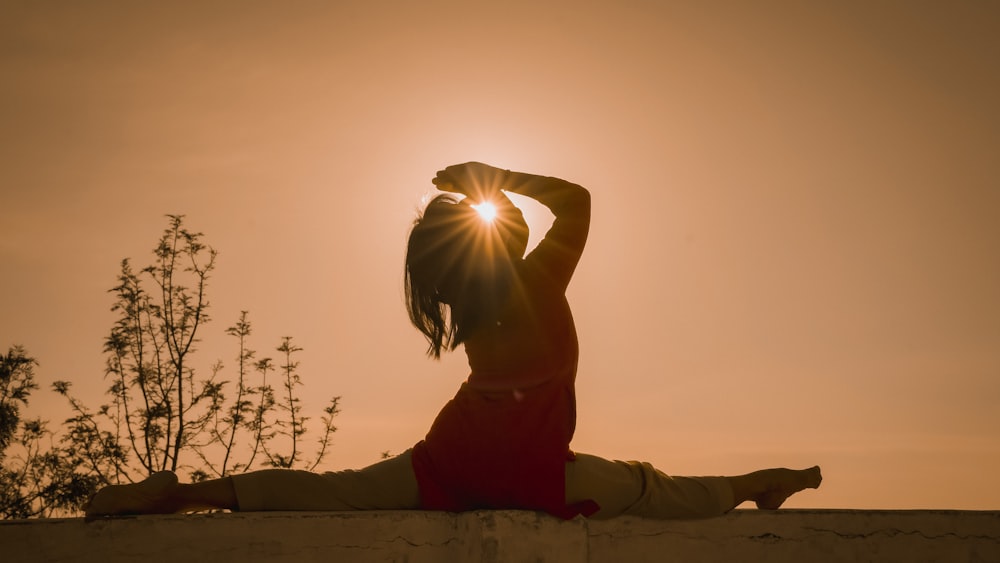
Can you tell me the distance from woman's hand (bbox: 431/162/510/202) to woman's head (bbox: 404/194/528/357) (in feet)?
0.22

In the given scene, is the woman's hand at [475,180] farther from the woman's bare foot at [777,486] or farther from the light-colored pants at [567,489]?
the woman's bare foot at [777,486]

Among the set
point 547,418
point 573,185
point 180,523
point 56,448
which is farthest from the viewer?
point 56,448

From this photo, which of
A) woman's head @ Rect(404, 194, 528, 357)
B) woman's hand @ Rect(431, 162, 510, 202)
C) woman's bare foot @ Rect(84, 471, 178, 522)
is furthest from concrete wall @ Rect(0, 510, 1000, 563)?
woman's hand @ Rect(431, 162, 510, 202)

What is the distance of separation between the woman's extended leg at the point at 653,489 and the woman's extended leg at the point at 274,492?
59 centimetres

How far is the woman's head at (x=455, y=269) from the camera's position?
3.16m

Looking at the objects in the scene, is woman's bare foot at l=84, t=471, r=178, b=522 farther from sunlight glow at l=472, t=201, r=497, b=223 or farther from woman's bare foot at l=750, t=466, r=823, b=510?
woman's bare foot at l=750, t=466, r=823, b=510

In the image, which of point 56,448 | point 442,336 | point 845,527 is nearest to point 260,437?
point 56,448

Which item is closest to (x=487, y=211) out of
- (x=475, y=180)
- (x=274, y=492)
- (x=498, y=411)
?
(x=475, y=180)

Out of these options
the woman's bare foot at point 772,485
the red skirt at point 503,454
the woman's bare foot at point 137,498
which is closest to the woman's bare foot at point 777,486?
the woman's bare foot at point 772,485

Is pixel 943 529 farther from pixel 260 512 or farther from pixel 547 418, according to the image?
pixel 260 512

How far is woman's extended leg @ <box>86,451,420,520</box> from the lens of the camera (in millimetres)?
2662

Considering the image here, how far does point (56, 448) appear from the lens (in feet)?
26.0

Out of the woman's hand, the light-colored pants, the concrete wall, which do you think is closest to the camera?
the concrete wall

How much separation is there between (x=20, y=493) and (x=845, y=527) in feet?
24.3
